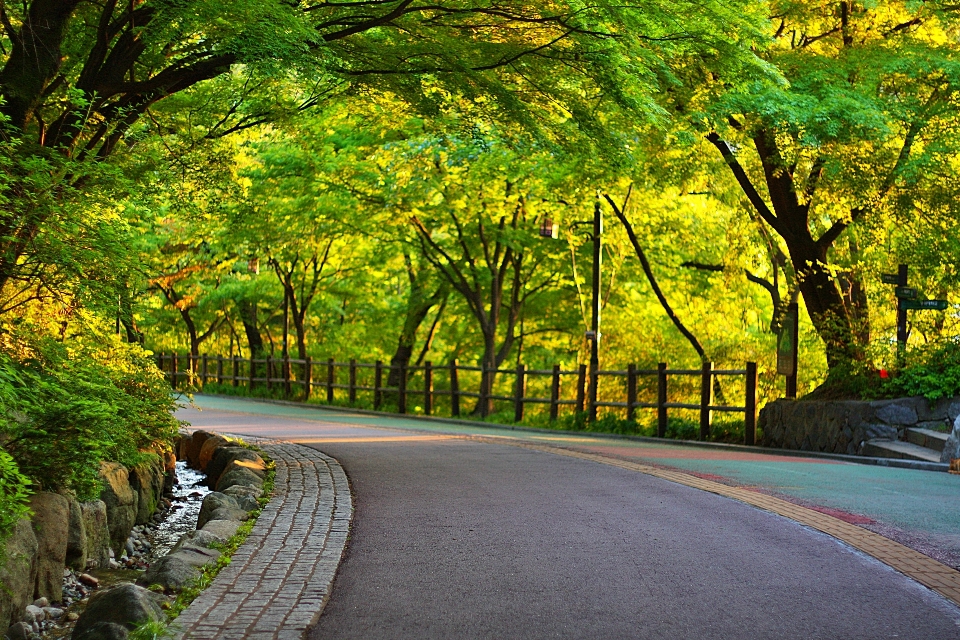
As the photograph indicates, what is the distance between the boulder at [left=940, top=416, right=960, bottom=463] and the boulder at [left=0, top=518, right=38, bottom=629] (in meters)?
10.9

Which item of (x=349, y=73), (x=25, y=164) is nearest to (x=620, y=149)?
(x=349, y=73)

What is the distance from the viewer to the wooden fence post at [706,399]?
19.5 metres

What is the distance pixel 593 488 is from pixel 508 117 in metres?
4.41

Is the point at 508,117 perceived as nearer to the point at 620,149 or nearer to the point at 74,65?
the point at 620,149

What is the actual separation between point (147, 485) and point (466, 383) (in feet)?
90.1

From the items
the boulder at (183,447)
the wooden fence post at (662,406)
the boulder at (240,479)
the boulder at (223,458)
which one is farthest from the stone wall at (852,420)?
the boulder at (183,447)

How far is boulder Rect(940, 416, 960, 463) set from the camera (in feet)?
44.1

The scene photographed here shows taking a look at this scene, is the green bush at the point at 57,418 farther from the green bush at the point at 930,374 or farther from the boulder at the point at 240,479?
the green bush at the point at 930,374

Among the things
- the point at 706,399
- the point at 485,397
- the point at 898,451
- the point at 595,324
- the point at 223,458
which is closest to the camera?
the point at 223,458

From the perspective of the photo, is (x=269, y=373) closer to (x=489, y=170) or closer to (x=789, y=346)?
(x=489, y=170)

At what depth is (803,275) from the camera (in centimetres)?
1922

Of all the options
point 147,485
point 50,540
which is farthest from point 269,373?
point 50,540

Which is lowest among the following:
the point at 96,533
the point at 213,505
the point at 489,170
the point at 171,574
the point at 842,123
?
the point at 96,533

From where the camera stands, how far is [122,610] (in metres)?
5.14
